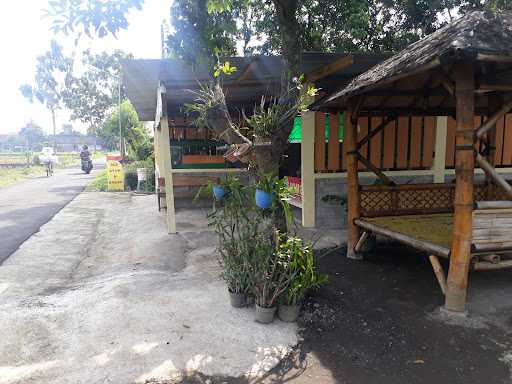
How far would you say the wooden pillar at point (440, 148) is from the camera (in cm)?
700

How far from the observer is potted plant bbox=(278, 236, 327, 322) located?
329 cm

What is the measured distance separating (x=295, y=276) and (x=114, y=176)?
40.3ft

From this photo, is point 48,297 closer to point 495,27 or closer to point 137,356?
point 137,356

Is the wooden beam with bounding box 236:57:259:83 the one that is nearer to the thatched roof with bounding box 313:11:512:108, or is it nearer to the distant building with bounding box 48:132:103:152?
the thatched roof with bounding box 313:11:512:108

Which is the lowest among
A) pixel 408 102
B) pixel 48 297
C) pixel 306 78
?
pixel 48 297

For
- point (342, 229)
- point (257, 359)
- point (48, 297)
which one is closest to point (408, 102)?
point (342, 229)

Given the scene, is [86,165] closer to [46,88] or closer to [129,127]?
[129,127]

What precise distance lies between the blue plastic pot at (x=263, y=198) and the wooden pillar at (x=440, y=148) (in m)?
5.03

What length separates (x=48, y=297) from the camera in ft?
13.7

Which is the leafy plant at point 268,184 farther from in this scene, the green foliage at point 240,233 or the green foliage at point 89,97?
the green foliage at point 89,97

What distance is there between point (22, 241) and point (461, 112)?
7.02 m

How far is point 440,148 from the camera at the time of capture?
703 centimetres

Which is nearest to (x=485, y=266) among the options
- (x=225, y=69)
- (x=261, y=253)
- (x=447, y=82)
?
(x=447, y=82)

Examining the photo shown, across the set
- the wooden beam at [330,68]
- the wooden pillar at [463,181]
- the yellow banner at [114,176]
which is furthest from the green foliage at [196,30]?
the yellow banner at [114,176]
